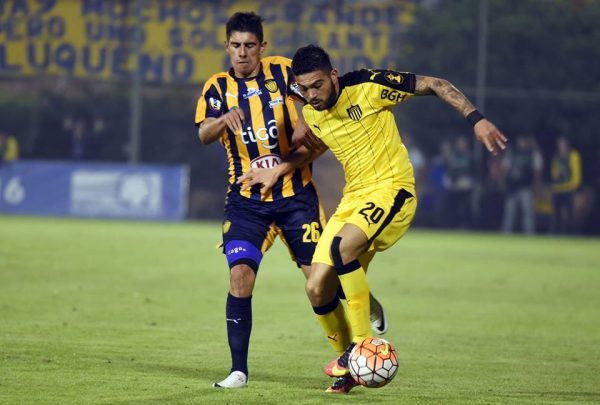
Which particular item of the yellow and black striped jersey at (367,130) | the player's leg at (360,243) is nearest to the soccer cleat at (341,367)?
the player's leg at (360,243)

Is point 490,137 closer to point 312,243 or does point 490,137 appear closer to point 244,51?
point 312,243

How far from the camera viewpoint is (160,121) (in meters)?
30.5

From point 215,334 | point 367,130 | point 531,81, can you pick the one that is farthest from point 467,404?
point 531,81

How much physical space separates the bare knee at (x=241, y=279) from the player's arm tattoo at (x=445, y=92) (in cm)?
147

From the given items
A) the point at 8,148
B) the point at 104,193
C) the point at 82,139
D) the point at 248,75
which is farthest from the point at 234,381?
the point at 82,139

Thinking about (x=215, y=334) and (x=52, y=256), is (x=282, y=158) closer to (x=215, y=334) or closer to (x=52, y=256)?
(x=215, y=334)

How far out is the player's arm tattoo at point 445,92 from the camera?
24.9 ft

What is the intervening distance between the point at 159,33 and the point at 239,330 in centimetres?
2249

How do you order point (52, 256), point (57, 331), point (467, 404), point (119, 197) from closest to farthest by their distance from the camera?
point (467, 404)
point (57, 331)
point (52, 256)
point (119, 197)

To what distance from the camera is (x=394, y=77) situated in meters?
7.80

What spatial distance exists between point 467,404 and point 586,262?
45.1 ft

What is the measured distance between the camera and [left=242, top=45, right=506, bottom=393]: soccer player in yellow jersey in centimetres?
753

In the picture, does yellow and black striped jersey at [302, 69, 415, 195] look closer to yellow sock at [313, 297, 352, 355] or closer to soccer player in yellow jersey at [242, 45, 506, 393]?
soccer player in yellow jersey at [242, 45, 506, 393]

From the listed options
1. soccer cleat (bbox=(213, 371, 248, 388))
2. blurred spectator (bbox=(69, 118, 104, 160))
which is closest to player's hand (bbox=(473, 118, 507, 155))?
soccer cleat (bbox=(213, 371, 248, 388))
